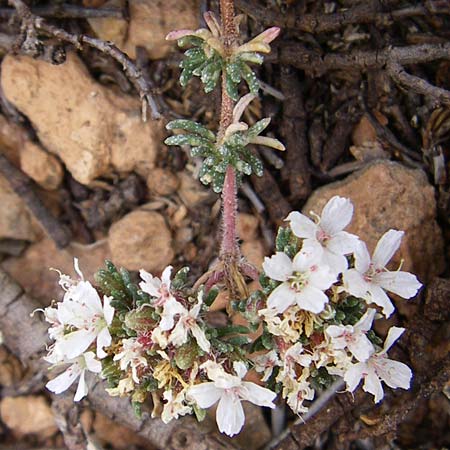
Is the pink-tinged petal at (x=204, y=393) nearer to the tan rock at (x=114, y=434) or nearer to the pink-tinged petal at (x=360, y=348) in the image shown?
the pink-tinged petal at (x=360, y=348)

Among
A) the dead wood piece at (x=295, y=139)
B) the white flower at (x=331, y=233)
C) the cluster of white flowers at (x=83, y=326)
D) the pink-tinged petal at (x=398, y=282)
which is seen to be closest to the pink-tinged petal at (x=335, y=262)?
the white flower at (x=331, y=233)

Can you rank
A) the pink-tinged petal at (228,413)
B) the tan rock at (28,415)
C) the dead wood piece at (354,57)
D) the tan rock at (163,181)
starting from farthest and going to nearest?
1. the tan rock at (28,415)
2. the tan rock at (163,181)
3. the dead wood piece at (354,57)
4. the pink-tinged petal at (228,413)

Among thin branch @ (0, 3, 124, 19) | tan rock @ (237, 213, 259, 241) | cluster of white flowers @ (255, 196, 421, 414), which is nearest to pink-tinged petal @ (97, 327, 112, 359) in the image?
cluster of white flowers @ (255, 196, 421, 414)

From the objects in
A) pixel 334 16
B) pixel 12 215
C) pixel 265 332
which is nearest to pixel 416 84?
pixel 334 16

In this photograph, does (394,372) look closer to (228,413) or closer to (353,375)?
(353,375)

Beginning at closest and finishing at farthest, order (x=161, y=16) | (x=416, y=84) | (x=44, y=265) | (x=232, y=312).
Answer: (x=232, y=312)
(x=416, y=84)
(x=161, y=16)
(x=44, y=265)

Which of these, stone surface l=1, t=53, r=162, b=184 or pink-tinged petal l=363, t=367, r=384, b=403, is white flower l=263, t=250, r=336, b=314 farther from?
stone surface l=1, t=53, r=162, b=184

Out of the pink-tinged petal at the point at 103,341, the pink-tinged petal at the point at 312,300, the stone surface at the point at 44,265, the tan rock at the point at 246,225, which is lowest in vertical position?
the stone surface at the point at 44,265
